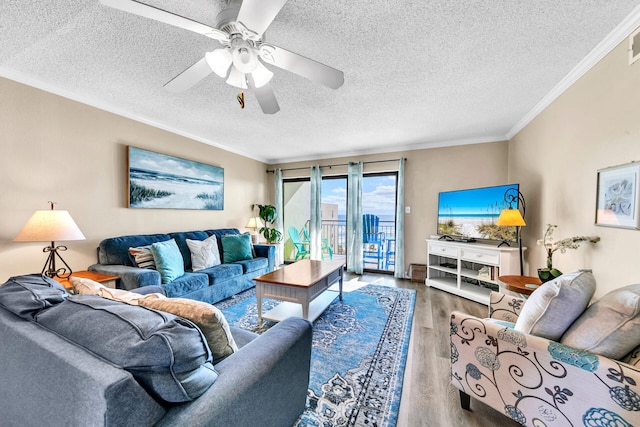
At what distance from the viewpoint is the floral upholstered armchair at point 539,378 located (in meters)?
0.92

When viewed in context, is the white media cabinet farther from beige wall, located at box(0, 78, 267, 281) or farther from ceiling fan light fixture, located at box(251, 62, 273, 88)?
beige wall, located at box(0, 78, 267, 281)

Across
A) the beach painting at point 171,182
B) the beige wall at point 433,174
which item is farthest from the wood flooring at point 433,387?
the beach painting at point 171,182

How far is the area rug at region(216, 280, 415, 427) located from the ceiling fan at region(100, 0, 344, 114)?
2.03m

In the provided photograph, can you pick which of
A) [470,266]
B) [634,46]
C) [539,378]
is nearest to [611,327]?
[539,378]

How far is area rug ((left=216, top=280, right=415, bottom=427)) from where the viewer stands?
143 centimetres

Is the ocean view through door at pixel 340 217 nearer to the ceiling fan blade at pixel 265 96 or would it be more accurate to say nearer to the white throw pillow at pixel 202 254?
the white throw pillow at pixel 202 254

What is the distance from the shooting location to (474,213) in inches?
134

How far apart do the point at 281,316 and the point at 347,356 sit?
784 millimetres

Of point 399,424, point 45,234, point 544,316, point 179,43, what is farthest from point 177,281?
point 544,316

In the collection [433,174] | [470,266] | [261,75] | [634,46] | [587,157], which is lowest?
[470,266]

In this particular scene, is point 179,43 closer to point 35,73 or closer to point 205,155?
point 35,73

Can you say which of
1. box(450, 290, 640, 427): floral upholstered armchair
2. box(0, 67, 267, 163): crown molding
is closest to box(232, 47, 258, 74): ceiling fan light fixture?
box(450, 290, 640, 427): floral upholstered armchair

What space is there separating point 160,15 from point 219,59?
32 cm

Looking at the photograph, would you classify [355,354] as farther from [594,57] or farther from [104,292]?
[594,57]
